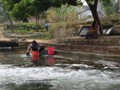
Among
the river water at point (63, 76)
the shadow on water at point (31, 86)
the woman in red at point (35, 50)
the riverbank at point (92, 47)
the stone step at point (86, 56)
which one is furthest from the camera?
Answer: the woman in red at point (35, 50)

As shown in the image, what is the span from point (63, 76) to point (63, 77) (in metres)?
0.25

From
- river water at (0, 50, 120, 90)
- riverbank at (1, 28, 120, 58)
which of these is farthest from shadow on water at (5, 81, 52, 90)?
riverbank at (1, 28, 120, 58)

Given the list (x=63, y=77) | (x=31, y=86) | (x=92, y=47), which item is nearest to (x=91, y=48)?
(x=92, y=47)

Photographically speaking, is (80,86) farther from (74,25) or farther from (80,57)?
(74,25)

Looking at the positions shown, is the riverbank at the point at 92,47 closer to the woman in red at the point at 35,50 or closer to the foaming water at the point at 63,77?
the woman in red at the point at 35,50

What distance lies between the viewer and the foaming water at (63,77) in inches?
595

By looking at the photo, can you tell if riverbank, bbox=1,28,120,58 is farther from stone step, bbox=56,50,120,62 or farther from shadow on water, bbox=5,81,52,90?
shadow on water, bbox=5,81,52,90

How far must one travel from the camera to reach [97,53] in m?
25.3

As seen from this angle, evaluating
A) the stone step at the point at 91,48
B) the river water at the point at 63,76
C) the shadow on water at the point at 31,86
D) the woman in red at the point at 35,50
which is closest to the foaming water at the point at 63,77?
the river water at the point at 63,76

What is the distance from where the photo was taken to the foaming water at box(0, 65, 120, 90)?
15.1 m

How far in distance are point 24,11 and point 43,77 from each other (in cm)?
1221

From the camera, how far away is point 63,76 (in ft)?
57.3

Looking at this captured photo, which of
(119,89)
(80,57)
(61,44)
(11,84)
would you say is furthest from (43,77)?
(61,44)

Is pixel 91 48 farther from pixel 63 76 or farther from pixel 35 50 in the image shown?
pixel 63 76
